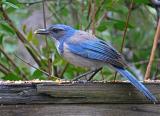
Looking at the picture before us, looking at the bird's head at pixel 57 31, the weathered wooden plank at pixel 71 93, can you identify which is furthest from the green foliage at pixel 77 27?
the weathered wooden plank at pixel 71 93

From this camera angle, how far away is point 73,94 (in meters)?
3.30

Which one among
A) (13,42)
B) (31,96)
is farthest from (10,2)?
(13,42)

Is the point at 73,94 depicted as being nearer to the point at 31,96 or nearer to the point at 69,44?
the point at 31,96

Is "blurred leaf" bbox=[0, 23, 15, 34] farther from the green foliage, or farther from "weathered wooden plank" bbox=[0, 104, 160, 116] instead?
"weathered wooden plank" bbox=[0, 104, 160, 116]

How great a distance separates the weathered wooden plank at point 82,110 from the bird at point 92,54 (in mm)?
88

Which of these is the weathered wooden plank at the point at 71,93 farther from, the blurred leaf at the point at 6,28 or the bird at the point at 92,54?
the blurred leaf at the point at 6,28

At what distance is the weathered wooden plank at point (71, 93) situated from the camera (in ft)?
10.7

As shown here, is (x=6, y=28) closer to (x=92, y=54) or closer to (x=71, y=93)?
(x=92, y=54)

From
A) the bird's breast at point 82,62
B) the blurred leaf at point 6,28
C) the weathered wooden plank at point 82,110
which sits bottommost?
the weathered wooden plank at point 82,110

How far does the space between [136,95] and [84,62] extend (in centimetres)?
54

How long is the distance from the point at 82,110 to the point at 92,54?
0.58 metres

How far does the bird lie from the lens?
357 centimetres

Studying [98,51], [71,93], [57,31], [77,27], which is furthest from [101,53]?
[77,27]

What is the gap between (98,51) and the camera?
3734mm
